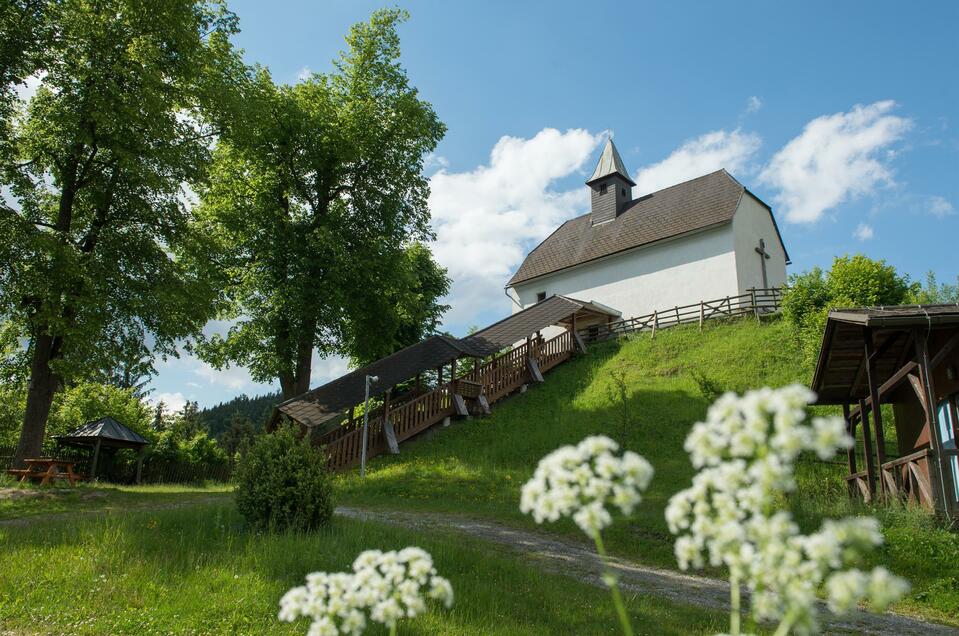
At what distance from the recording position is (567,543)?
11336 mm

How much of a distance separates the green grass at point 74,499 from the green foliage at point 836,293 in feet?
61.9

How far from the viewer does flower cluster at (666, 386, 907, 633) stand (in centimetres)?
154

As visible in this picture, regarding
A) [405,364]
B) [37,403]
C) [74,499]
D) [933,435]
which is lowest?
[74,499]

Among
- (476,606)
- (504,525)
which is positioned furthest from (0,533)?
(504,525)

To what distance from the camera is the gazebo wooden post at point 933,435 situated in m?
9.80

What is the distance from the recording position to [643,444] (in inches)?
712

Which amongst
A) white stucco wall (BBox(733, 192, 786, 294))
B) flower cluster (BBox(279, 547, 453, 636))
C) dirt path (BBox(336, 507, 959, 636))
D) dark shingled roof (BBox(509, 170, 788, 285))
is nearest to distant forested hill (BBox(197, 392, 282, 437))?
dark shingled roof (BBox(509, 170, 788, 285))

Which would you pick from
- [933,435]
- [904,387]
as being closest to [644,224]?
[904,387]

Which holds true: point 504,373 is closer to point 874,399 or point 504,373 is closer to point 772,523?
point 874,399

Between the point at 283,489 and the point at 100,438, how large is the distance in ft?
52.7

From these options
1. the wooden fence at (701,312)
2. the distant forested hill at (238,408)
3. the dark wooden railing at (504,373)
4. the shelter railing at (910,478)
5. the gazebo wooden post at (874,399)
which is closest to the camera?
the shelter railing at (910,478)

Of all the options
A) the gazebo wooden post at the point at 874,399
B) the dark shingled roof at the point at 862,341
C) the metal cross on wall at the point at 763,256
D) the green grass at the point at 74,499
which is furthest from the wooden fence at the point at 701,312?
the green grass at the point at 74,499

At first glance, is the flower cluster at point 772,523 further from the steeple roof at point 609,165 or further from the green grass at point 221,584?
the steeple roof at point 609,165

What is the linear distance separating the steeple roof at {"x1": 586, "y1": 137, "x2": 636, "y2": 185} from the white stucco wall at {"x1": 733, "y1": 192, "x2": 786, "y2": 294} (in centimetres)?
794
